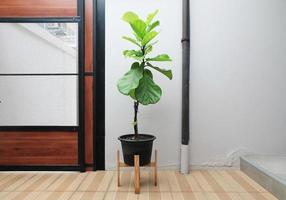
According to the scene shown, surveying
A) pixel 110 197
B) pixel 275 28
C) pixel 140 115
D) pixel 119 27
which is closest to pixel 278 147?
pixel 275 28

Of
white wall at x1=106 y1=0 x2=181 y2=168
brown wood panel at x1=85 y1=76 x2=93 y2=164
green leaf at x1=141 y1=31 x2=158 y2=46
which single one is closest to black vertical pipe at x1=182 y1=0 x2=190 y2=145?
white wall at x1=106 y1=0 x2=181 y2=168

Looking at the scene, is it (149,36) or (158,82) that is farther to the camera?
(158,82)

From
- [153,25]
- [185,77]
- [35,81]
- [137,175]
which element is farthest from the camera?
[35,81]

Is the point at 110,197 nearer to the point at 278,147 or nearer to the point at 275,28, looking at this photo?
the point at 278,147

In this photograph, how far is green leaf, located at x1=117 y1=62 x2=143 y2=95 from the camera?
2379 millimetres

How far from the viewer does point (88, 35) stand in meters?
3.04

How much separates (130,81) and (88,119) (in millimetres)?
933

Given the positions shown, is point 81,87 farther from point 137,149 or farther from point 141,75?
point 137,149

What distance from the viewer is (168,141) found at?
10.1 ft

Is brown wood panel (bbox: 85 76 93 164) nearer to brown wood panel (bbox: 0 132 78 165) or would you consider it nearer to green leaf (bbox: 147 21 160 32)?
brown wood panel (bbox: 0 132 78 165)

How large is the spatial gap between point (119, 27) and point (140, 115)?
1.09 metres

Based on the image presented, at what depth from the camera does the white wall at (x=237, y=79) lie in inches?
120

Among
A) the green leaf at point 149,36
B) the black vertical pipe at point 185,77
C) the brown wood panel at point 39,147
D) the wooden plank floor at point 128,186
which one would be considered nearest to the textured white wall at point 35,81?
the brown wood panel at point 39,147

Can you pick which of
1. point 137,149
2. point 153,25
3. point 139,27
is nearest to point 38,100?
point 137,149
